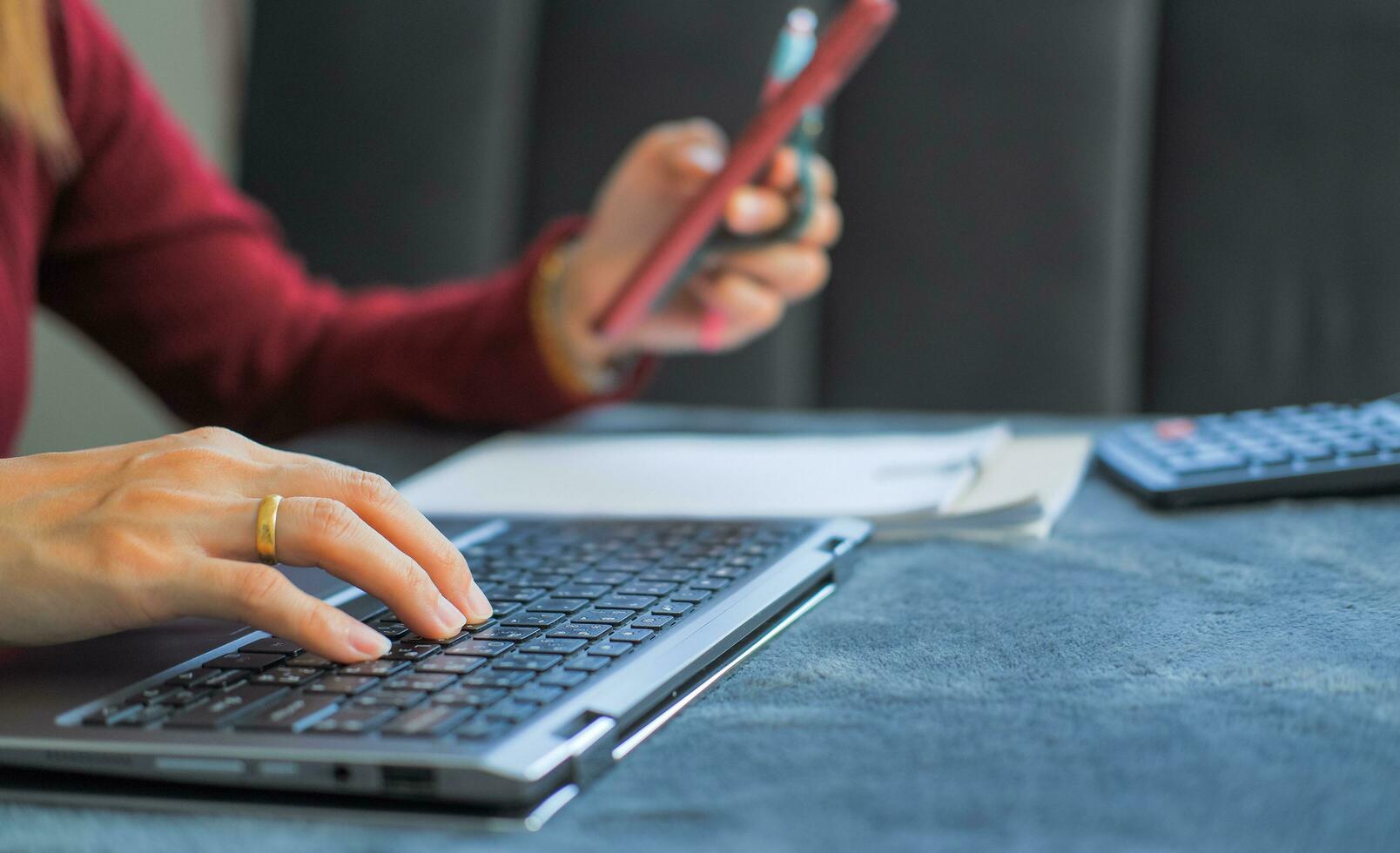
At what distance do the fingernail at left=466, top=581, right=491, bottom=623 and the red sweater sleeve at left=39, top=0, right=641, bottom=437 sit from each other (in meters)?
0.50

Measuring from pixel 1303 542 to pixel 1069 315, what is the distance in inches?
24.6

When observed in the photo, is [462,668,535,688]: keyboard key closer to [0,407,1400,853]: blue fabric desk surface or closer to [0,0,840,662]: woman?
[0,407,1400,853]: blue fabric desk surface

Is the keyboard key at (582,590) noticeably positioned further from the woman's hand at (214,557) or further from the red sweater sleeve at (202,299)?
the red sweater sleeve at (202,299)

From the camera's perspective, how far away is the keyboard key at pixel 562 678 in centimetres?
33

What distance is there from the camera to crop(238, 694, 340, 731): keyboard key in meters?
0.31

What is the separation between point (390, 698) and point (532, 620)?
0.26 feet

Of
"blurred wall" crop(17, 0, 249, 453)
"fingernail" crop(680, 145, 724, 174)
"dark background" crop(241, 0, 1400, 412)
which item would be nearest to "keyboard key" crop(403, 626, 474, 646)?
"fingernail" crop(680, 145, 724, 174)

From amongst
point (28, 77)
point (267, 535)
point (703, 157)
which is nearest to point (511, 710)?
point (267, 535)

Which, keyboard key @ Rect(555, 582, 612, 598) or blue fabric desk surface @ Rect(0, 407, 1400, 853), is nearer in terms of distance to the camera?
blue fabric desk surface @ Rect(0, 407, 1400, 853)

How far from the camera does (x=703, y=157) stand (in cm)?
81

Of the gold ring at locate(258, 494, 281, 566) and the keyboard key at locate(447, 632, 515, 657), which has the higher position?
the gold ring at locate(258, 494, 281, 566)

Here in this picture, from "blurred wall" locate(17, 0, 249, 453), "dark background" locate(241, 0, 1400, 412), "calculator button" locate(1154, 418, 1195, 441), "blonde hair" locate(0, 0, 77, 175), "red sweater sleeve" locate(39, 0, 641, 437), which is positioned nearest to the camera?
"calculator button" locate(1154, 418, 1195, 441)

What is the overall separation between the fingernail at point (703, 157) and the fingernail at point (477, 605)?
1.47ft

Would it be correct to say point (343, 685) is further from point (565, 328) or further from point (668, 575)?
point (565, 328)
